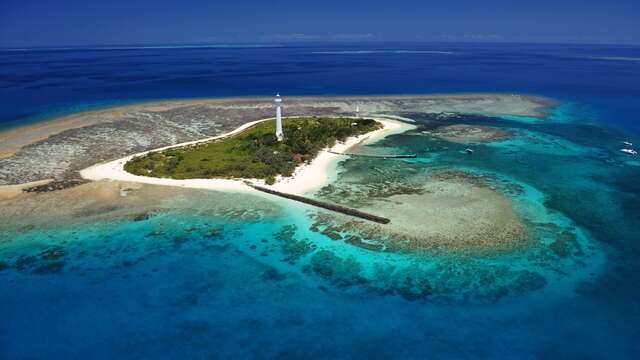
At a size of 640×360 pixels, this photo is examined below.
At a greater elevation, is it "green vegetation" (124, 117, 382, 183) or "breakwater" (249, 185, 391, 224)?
"green vegetation" (124, 117, 382, 183)

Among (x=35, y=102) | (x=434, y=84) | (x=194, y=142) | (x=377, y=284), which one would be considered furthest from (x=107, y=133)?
(x=434, y=84)

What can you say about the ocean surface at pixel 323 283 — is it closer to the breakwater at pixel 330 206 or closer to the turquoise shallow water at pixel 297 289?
the turquoise shallow water at pixel 297 289

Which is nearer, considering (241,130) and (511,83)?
(241,130)

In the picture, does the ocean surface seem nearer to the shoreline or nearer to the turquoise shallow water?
the turquoise shallow water

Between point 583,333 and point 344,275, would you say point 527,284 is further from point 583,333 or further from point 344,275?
point 344,275

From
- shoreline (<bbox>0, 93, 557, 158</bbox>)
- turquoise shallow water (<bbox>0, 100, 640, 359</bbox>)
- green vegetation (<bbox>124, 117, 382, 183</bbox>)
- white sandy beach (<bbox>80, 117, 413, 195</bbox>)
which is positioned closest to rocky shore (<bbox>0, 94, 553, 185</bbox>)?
shoreline (<bbox>0, 93, 557, 158</bbox>)

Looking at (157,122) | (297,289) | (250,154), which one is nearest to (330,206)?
(297,289)
